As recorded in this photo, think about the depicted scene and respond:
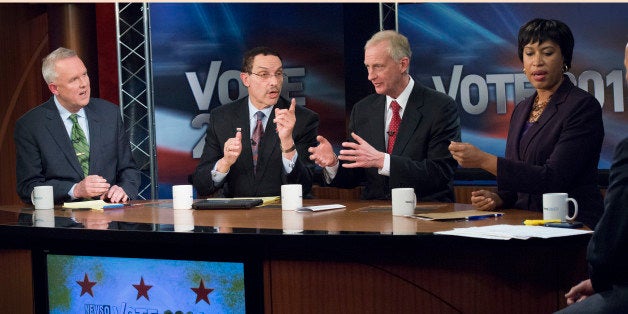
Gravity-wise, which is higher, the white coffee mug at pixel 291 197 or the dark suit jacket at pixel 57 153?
the dark suit jacket at pixel 57 153

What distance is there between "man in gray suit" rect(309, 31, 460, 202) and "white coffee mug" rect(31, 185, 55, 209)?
115 cm

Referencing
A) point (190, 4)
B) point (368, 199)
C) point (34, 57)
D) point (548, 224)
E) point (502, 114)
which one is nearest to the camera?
point (548, 224)

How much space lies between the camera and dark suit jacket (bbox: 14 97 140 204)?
425cm

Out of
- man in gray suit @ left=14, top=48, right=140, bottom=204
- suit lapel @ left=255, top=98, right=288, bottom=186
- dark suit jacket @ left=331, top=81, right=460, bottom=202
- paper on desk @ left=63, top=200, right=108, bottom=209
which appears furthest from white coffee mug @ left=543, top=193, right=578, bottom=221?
man in gray suit @ left=14, top=48, right=140, bottom=204

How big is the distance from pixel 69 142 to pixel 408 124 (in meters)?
1.61

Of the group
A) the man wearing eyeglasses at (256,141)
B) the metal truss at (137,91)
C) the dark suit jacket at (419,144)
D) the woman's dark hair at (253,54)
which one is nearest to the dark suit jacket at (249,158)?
the man wearing eyeglasses at (256,141)

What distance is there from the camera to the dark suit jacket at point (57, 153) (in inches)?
167

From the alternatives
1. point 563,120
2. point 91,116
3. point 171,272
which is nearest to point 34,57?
point 91,116

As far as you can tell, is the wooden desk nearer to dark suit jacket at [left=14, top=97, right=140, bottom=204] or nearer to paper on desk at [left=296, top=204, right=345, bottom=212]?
paper on desk at [left=296, top=204, right=345, bottom=212]

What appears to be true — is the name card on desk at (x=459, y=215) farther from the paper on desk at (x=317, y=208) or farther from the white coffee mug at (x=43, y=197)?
the white coffee mug at (x=43, y=197)

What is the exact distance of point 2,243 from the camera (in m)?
3.41

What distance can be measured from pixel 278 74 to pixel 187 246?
5.40ft

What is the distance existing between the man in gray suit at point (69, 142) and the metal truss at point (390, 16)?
1.94m

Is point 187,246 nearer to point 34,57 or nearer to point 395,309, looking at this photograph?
point 395,309
